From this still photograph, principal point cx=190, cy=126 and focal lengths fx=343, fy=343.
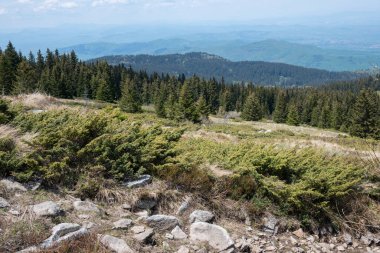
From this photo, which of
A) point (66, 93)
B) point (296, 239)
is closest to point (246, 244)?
point (296, 239)

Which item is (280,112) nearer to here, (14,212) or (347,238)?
(347,238)

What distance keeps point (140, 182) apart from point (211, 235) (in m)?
1.82

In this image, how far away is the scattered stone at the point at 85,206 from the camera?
18.2 feet

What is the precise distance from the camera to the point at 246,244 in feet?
18.7

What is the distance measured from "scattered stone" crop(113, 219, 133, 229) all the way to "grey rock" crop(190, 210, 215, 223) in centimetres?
122

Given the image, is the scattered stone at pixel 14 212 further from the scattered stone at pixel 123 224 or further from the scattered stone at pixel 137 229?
the scattered stone at pixel 137 229

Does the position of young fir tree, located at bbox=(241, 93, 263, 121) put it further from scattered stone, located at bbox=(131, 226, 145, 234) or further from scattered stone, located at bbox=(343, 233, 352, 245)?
scattered stone, located at bbox=(131, 226, 145, 234)

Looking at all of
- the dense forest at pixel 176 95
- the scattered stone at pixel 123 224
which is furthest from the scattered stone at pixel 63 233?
the dense forest at pixel 176 95

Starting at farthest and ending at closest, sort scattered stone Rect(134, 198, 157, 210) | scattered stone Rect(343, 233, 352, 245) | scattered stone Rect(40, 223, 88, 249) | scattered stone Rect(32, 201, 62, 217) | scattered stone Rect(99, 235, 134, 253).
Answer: scattered stone Rect(343, 233, 352, 245) → scattered stone Rect(134, 198, 157, 210) → scattered stone Rect(32, 201, 62, 217) → scattered stone Rect(99, 235, 134, 253) → scattered stone Rect(40, 223, 88, 249)

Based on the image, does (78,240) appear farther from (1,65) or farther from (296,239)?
(1,65)

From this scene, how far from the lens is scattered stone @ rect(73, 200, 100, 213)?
18.2 ft

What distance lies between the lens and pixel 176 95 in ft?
256

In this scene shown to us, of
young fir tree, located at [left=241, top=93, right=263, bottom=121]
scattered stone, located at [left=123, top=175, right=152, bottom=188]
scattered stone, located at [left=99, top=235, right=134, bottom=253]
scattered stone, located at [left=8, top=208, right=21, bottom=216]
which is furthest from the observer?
young fir tree, located at [left=241, top=93, right=263, bottom=121]

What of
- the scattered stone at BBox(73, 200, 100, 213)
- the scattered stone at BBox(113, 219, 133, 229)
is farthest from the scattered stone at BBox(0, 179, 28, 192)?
the scattered stone at BBox(113, 219, 133, 229)
